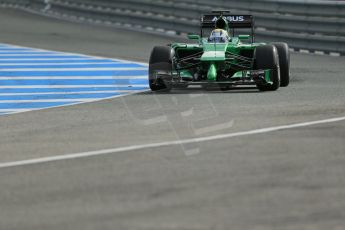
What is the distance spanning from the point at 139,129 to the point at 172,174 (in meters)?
3.09

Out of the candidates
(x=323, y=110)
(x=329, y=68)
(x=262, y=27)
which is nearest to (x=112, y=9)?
(x=262, y=27)

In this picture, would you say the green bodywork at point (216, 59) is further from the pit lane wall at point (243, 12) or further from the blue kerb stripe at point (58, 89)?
the pit lane wall at point (243, 12)

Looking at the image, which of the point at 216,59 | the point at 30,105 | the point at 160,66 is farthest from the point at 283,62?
the point at 30,105

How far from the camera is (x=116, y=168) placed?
910cm

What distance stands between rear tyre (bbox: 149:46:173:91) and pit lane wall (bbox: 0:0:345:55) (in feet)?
26.8

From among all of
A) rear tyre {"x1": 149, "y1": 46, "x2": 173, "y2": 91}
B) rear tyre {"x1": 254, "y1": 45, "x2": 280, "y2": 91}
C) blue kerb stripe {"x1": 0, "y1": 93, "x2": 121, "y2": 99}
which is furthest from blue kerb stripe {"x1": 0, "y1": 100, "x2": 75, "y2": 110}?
rear tyre {"x1": 254, "y1": 45, "x2": 280, "y2": 91}

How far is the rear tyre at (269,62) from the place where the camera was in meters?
16.2

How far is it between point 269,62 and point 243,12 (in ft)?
37.4

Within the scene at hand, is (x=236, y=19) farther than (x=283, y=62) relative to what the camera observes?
Yes

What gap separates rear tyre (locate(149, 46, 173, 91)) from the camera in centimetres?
1647

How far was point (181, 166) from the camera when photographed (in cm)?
917

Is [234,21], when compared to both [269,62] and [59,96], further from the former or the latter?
[59,96]

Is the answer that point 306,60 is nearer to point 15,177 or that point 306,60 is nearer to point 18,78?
point 18,78

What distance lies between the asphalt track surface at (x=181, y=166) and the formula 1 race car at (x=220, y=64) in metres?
0.27
